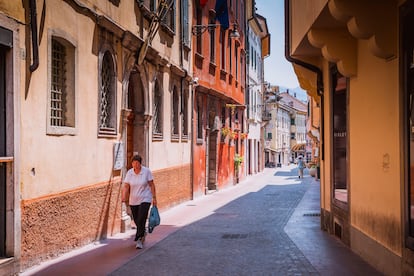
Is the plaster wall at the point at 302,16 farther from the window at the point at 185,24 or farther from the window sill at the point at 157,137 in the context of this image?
the window at the point at 185,24

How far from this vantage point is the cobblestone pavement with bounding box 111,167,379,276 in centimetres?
857

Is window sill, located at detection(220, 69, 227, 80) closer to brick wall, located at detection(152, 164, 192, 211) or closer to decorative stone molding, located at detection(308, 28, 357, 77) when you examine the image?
brick wall, located at detection(152, 164, 192, 211)

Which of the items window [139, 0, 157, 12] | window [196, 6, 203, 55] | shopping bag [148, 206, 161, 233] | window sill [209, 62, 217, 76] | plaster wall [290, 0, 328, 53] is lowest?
shopping bag [148, 206, 161, 233]

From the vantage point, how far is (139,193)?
35.0 ft

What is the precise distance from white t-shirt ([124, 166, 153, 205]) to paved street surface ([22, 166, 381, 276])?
2.96ft

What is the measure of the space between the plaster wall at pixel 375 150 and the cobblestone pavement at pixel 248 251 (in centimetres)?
Result: 79

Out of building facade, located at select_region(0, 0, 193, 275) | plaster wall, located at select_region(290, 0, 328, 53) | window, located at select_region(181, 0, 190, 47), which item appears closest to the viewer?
building facade, located at select_region(0, 0, 193, 275)

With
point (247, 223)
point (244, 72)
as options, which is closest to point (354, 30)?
point (247, 223)

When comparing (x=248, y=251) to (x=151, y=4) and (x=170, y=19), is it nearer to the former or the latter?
(x=151, y=4)

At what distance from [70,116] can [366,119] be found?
16.3 feet

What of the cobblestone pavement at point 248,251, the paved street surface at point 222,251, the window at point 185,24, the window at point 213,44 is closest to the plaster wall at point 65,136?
the paved street surface at point 222,251

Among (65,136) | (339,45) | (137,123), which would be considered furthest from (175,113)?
(339,45)

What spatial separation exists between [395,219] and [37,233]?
5015 mm

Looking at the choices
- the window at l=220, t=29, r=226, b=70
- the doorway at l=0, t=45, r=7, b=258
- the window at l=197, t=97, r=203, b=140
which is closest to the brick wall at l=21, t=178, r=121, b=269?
the doorway at l=0, t=45, r=7, b=258
